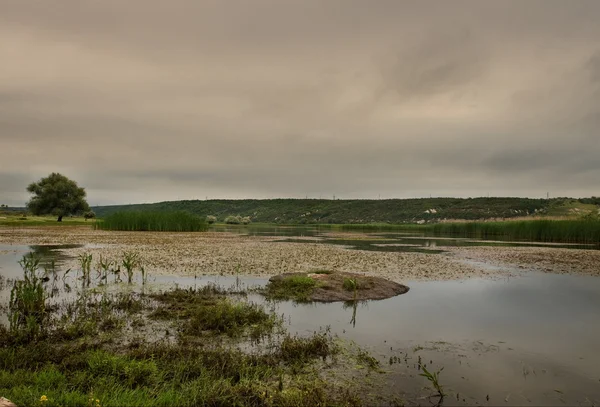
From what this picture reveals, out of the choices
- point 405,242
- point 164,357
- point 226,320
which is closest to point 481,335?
point 226,320

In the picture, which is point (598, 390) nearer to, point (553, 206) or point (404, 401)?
point (404, 401)

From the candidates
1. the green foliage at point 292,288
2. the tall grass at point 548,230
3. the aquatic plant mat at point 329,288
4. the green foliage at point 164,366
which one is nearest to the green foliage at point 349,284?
the aquatic plant mat at point 329,288

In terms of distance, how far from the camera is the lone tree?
68688mm

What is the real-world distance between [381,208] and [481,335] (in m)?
113

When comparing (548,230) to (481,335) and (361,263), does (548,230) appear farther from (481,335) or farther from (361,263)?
(481,335)

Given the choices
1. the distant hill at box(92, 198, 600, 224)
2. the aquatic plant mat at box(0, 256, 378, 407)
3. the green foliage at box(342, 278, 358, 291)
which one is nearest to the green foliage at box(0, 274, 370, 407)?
the aquatic plant mat at box(0, 256, 378, 407)

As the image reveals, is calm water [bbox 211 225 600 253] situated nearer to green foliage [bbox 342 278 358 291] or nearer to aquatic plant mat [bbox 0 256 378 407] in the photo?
green foliage [bbox 342 278 358 291]

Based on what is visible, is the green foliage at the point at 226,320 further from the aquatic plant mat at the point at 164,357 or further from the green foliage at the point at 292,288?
the green foliage at the point at 292,288

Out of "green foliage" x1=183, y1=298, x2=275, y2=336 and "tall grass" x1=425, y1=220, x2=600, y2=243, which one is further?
"tall grass" x1=425, y1=220, x2=600, y2=243

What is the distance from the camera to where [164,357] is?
5668mm

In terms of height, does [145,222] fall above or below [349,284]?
above

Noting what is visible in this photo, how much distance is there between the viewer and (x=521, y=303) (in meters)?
10.5

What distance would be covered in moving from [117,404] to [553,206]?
97044 millimetres

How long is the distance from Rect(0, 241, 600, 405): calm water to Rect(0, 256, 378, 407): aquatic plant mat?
80cm
